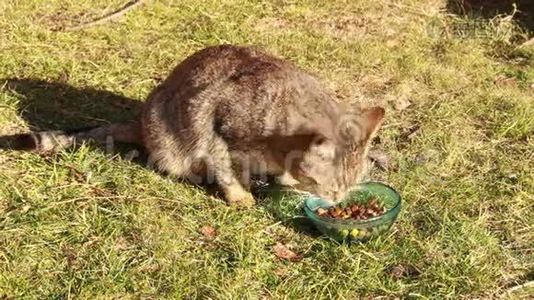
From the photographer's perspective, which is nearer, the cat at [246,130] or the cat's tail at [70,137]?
the cat at [246,130]

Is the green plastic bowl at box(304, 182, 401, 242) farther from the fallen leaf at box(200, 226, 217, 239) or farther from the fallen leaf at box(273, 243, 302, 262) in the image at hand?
the fallen leaf at box(200, 226, 217, 239)

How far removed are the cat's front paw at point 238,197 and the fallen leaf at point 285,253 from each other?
1.64 feet

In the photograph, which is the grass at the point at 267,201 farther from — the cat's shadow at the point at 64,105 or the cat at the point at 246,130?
the cat at the point at 246,130

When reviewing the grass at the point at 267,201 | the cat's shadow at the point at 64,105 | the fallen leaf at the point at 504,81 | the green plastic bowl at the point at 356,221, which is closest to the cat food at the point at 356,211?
the green plastic bowl at the point at 356,221

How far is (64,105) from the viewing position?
6.23 meters

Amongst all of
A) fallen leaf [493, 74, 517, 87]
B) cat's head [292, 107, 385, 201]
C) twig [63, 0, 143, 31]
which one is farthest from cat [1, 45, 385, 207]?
fallen leaf [493, 74, 517, 87]

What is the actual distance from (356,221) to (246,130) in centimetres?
99

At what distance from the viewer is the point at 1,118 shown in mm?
5746

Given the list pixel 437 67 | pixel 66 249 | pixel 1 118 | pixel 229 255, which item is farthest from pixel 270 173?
pixel 437 67

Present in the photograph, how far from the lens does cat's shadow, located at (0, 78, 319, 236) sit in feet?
19.5

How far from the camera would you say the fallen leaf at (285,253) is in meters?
4.66

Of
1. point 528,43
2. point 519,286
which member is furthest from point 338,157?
point 528,43

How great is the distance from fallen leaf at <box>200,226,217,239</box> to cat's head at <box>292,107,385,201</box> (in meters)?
0.67

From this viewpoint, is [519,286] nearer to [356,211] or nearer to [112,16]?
[356,211]
